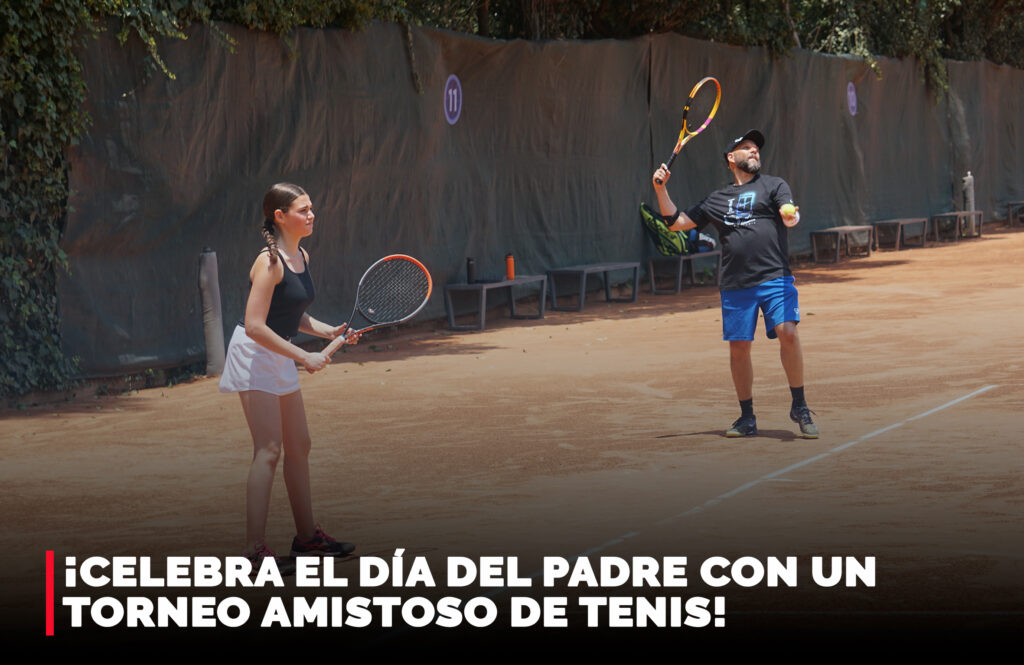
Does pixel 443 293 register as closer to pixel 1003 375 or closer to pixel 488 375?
pixel 488 375

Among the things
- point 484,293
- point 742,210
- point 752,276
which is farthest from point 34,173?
point 484,293

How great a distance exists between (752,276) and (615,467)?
1469mm

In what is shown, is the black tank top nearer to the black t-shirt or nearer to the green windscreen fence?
the black t-shirt

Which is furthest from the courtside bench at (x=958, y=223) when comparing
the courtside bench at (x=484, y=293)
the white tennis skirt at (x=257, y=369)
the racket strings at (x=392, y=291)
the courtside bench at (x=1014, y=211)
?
the white tennis skirt at (x=257, y=369)

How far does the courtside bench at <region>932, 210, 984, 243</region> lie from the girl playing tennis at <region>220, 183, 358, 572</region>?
2147cm

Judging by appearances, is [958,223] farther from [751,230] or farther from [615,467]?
[615,467]

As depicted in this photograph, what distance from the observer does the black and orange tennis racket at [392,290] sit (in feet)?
20.6

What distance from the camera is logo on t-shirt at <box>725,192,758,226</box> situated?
7.95 meters

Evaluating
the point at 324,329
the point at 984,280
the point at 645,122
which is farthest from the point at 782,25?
the point at 324,329

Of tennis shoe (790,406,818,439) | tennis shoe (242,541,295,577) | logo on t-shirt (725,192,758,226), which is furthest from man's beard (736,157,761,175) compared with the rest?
tennis shoe (242,541,295,577)

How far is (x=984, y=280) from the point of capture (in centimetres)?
1686

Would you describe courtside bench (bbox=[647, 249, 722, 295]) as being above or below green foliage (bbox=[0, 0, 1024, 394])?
below

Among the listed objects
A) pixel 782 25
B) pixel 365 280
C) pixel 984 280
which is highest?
pixel 782 25

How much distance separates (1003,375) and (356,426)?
4.27m
